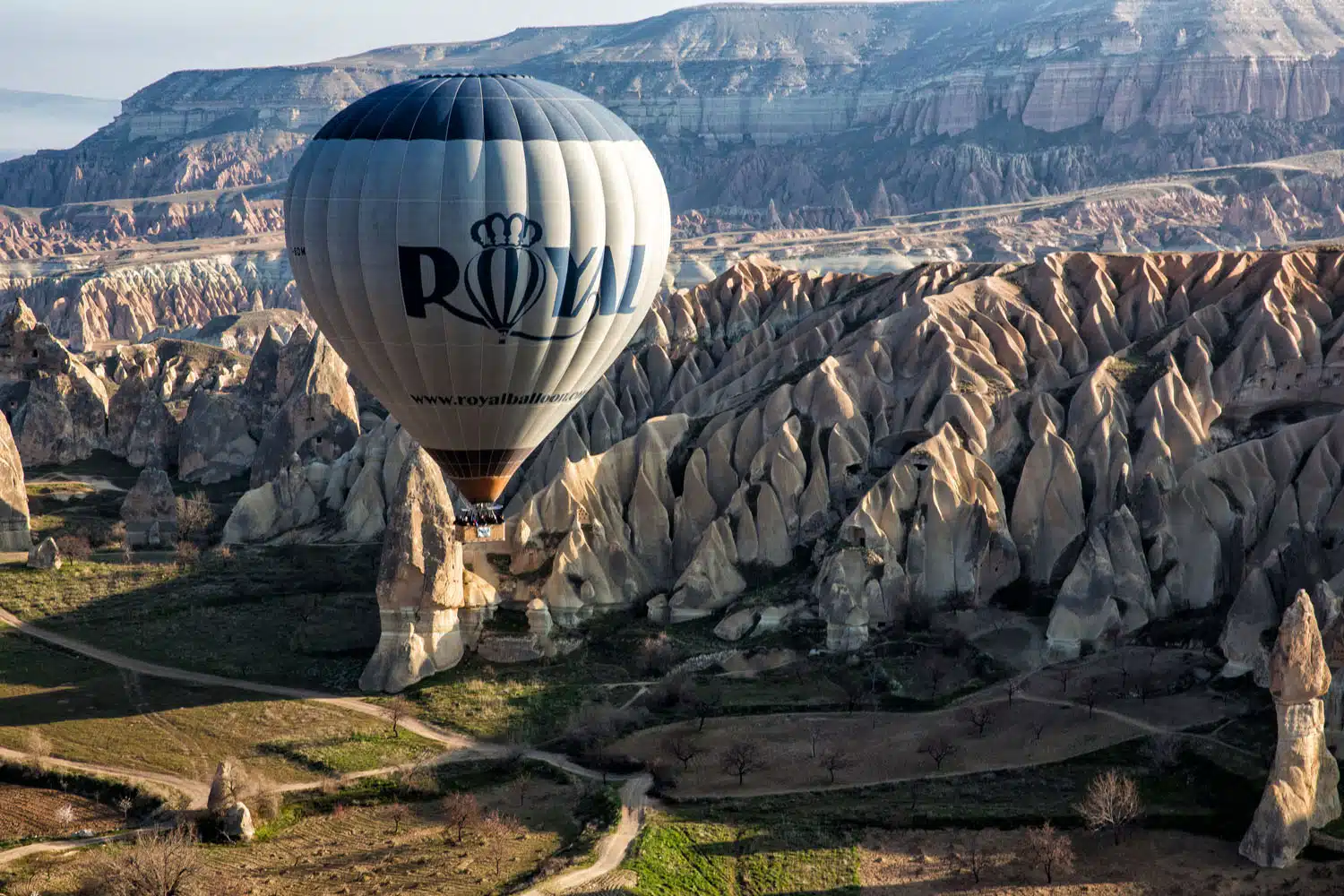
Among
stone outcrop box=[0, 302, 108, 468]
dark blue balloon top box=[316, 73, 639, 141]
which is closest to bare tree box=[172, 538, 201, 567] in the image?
stone outcrop box=[0, 302, 108, 468]

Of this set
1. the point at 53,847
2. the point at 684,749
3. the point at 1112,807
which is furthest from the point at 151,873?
the point at 1112,807

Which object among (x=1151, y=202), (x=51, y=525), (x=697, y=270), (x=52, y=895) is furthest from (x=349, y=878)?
(x=1151, y=202)

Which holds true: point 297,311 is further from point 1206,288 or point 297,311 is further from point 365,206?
point 365,206

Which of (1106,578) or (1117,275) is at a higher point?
(1117,275)

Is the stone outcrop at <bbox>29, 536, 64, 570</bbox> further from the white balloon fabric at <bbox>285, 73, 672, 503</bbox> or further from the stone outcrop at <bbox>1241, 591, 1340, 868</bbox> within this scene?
the stone outcrop at <bbox>1241, 591, 1340, 868</bbox>

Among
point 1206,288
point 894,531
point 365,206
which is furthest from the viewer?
point 1206,288

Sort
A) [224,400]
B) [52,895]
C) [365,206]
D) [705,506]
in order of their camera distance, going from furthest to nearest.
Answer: [224,400]
[705,506]
[365,206]
[52,895]

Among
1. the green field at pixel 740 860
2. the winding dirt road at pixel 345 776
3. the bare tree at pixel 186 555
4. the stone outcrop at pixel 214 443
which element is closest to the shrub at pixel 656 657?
the winding dirt road at pixel 345 776
